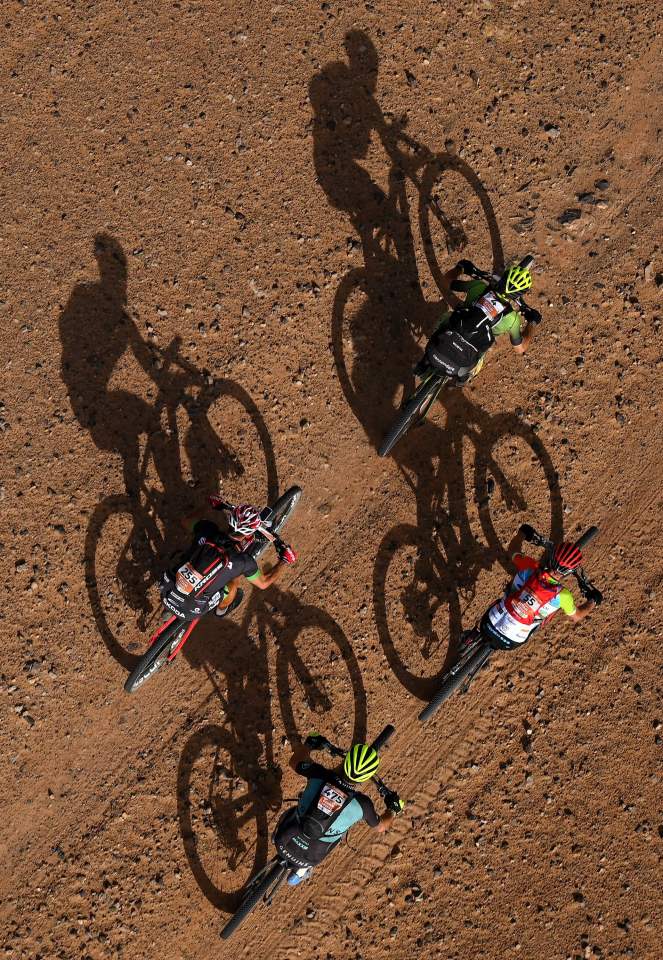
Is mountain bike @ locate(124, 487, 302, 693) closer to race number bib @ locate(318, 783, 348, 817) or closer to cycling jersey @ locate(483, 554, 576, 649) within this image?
race number bib @ locate(318, 783, 348, 817)

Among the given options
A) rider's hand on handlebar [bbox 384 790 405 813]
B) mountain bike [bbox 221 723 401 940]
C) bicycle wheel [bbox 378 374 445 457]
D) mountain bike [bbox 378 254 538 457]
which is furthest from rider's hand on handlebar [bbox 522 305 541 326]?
rider's hand on handlebar [bbox 384 790 405 813]

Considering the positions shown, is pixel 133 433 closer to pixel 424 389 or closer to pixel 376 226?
pixel 424 389

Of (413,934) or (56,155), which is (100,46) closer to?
(56,155)

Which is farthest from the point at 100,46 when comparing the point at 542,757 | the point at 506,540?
the point at 542,757

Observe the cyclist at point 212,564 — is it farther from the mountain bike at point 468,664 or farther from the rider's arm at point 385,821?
the rider's arm at point 385,821

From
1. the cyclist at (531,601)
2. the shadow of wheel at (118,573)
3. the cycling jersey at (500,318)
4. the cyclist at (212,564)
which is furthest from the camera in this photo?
the shadow of wheel at (118,573)

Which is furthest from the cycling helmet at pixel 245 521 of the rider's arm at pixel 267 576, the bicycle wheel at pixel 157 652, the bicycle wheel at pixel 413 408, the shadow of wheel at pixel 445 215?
the shadow of wheel at pixel 445 215
